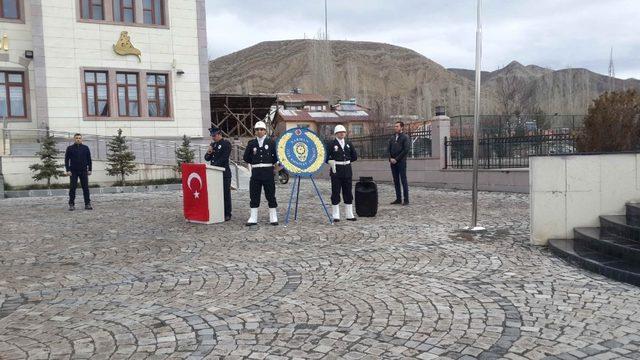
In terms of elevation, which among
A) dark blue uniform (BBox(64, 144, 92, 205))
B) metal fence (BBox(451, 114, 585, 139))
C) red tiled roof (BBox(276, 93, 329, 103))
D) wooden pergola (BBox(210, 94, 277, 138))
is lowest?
dark blue uniform (BBox(64, 144, 92, 205))

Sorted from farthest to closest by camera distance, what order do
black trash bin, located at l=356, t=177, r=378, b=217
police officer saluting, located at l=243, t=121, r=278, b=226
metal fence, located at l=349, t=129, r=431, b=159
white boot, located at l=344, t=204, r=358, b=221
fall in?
metal fence, located at l=349, t=129, r=431, b=159 < black trash bin, located at l=356, t=177, r=378, b=217 < white boot, located at l=344, t=204, r=358, b=221 < police officer saluting, located at l=243, t=121, r=278, b=226

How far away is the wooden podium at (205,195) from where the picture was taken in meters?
10.5

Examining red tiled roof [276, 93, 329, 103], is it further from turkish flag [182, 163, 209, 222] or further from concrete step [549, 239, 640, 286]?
concrete step [549, 239, 640, 286]

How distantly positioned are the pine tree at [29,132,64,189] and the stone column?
1376 centimetres

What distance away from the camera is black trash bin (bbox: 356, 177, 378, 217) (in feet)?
35.4

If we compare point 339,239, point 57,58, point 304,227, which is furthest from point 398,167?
point 57,58

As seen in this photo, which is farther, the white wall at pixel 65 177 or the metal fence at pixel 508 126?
the white wall at pixel 65 177

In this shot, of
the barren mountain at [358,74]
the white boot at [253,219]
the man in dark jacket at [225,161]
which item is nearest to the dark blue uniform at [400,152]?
the man in dark jacket at [225,161]

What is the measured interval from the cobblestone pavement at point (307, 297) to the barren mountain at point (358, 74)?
7386cm

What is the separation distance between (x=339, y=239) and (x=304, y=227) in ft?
4.82

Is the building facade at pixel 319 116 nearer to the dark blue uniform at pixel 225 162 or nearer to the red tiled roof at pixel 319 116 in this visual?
the red tiled roof at pixel 319 116

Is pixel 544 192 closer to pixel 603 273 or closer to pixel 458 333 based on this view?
pixel 603 273

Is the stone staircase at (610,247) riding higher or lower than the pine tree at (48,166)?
lower

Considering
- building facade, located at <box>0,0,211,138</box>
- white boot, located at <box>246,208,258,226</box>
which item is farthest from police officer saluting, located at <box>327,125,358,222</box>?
building facade, located at <box>0,0,211,138</box>
